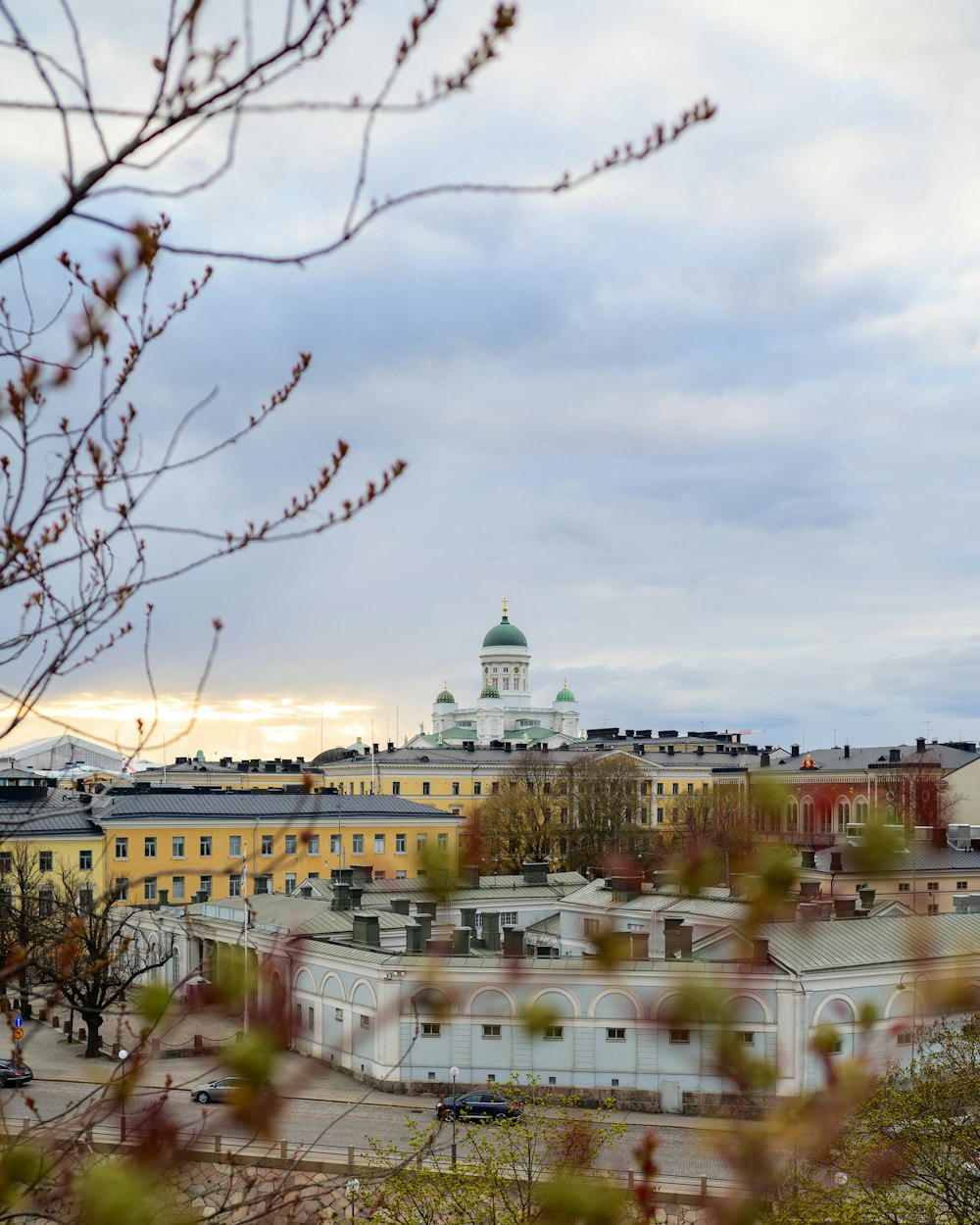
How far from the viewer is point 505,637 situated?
120062 mm

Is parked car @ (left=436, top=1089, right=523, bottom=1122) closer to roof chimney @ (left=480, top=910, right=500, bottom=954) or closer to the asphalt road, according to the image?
the asphalt road

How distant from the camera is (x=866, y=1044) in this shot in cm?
458

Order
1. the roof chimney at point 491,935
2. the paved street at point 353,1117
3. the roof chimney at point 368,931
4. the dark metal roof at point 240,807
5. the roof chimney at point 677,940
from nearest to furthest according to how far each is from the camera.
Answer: the paved street at point 353,1117, the roof chimney at point 677,940, the roof chimney at point 491,935, the roof chimney at point 368,931, the dark metal roof at point 240,807

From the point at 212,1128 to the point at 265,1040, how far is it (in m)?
0.63

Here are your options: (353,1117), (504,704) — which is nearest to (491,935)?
(353,1117)

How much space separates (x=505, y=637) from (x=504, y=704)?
7.52 m

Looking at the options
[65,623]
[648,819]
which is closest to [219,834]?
[648,819]

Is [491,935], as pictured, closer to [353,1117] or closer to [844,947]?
[353,1117]

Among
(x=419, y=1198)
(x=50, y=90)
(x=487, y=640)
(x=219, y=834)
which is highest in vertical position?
(x=487, y=640)

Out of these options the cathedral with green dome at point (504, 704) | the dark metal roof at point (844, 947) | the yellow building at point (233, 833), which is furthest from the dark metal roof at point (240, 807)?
the cathedral with green dome at point (504, 704)

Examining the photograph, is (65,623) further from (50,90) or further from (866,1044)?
(866,1044)

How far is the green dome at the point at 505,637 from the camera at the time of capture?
394 ft

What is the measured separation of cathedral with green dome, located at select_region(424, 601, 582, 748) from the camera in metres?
112

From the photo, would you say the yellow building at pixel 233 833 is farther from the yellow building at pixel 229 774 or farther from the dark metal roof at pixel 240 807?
the yellow building at pixel 229 774
